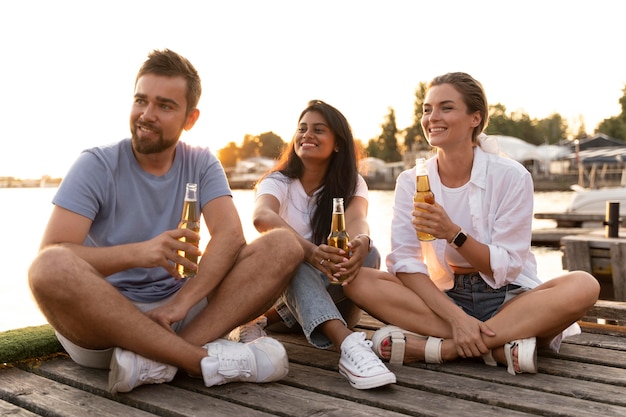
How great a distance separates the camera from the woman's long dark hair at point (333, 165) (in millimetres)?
4160

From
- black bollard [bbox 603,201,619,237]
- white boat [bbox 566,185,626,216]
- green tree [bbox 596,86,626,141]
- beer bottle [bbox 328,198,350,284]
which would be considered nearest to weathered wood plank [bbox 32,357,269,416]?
beer bottle [bbox 328,198,350,284]

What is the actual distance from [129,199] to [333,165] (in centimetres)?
155

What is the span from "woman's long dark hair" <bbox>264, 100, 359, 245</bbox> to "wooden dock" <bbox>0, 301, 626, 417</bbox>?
1.09 metres

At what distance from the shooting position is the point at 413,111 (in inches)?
2889

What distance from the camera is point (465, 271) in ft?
11.8

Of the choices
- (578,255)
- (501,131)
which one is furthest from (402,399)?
(501,131)

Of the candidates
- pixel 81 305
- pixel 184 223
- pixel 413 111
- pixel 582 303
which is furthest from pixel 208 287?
pixel 413 111

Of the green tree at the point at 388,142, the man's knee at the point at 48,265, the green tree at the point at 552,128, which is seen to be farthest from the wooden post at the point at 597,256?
the green tree at the point at 552,128

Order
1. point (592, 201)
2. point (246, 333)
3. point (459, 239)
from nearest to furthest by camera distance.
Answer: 1. point (459, 239)
2. point (246, 333)
3. point (592, 201)

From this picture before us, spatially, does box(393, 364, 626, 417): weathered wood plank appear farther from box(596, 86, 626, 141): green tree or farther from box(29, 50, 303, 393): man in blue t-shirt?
box(596, 86, 626, 141): green tree

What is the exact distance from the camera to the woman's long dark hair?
416 centimetres

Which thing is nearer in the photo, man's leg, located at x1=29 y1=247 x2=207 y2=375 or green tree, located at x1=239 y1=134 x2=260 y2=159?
man's leg, located at x1=29 y1=247 x2=207 y2=375

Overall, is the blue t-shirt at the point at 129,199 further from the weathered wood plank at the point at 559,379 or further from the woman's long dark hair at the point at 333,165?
the weathered wood plank at the point at 559,379

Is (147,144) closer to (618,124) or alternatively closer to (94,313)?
(94,313)
